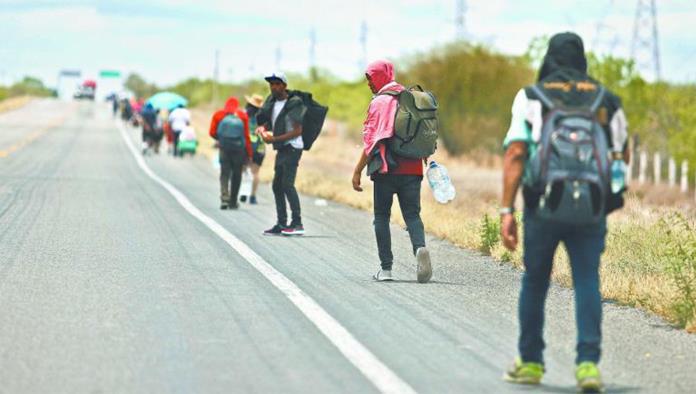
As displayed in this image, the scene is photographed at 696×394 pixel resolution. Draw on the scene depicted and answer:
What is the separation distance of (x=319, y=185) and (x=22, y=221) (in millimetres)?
11965

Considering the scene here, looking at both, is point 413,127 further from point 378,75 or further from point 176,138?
point 176,138

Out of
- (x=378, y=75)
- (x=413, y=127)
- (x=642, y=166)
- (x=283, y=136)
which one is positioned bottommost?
(x=642, y=166)

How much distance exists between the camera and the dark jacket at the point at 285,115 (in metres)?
17.1

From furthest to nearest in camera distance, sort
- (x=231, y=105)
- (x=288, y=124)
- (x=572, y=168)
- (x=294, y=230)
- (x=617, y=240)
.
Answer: (x=231, y=105) < (x=294, y=230) < (x=288, y=124) < (x=617, y=240) < (x=572, y=168)

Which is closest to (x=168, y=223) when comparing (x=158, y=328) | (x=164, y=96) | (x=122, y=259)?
(x=122, y=259)

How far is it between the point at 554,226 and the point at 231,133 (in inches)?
564

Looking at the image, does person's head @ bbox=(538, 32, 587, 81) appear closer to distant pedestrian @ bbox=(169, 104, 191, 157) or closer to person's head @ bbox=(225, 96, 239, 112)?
person's head @ bbox=(225, 96, 239, 112)

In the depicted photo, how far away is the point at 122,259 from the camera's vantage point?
13633mm

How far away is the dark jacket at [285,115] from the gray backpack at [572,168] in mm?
9733

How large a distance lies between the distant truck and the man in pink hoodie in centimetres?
12650

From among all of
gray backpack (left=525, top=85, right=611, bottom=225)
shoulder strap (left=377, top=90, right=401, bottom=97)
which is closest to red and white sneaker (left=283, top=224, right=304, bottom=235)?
shoulder strap (left=377, top=90, right=401, bottom=97)

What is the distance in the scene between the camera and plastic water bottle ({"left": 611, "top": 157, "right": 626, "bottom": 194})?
762 centimetres

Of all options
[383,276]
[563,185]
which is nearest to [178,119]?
[383,276]

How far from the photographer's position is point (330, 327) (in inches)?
376
